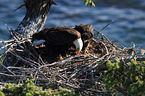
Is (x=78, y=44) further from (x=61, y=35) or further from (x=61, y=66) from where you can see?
(x=61, y=66)

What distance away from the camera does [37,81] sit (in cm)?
430

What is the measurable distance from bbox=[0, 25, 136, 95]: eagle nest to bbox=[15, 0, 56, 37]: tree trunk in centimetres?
24

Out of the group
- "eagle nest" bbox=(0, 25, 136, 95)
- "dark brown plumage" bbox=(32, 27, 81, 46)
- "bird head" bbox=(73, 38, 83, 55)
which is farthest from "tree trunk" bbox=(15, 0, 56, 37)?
"bird head" bbox=(73, 38, 83, 55)

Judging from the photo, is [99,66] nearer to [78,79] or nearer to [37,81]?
[78,79]

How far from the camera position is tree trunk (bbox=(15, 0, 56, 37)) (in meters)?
5.50

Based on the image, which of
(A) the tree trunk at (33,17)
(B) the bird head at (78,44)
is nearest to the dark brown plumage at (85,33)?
(B) the bird head at (78,44)

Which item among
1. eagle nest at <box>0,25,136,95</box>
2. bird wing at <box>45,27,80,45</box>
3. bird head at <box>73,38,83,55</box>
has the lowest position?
eagle nest at <box>0,25,136,95</box>

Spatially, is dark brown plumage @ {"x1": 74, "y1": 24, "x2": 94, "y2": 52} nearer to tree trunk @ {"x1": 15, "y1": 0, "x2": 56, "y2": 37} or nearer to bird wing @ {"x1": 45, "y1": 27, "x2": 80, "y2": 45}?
bird wing @ {"x1": 45, "y1": 27, "x2": 80, "y2": 45}

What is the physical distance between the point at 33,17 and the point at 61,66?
1596 millimetres

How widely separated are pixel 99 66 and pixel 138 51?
126 centimetres

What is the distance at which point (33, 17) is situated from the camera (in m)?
5.56

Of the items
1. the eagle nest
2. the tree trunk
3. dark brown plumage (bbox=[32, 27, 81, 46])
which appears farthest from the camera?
the tree trunk

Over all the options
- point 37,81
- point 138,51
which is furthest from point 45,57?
point 138,51

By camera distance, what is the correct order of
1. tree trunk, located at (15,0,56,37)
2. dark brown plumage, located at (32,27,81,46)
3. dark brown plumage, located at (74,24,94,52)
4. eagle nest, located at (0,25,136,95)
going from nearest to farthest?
eagle nest, located at (0,25,136,95), dark brown plumage, located at (32,27,81,46), dark brown plumage, located at (74,24,94,52), tree trunk, located at (15,0,56,37)
